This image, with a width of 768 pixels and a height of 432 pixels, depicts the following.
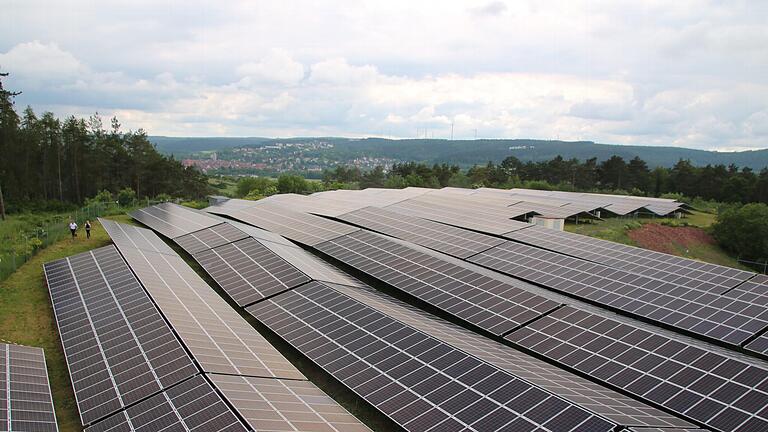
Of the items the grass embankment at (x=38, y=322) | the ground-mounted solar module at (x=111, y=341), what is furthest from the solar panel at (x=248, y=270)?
the grass embankment at (x=38, y=322)

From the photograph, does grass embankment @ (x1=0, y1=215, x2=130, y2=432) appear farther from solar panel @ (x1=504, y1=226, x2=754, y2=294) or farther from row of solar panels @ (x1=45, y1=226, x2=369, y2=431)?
solar panel @ (x1=504, y1=226, x2=754, y2=294)

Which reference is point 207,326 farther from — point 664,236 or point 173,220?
point 664,236

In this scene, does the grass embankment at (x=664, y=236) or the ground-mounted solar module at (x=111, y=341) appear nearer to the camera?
the ground-mounted solar module at (x=111, y=341)

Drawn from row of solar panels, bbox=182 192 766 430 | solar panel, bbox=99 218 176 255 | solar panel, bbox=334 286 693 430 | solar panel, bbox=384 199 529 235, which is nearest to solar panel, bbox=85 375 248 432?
solar panel, bbox=334 286 693 430

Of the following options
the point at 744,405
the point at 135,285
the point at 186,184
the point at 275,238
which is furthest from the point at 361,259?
the point at 186,184

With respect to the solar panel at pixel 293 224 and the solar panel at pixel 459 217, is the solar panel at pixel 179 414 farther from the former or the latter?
the solar panel at pixel 459 217

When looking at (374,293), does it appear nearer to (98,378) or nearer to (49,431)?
(98,378)
